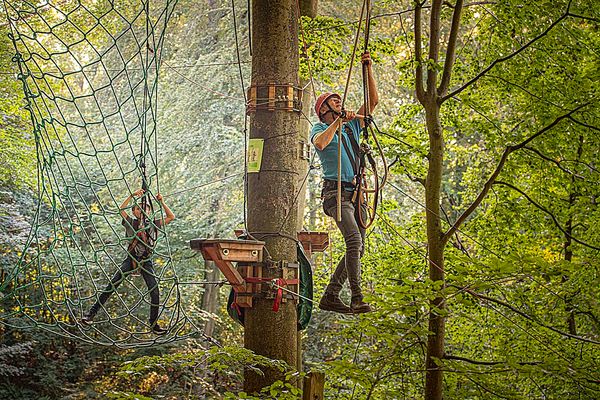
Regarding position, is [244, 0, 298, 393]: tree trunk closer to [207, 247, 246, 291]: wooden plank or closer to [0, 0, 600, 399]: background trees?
[207, 247, 246, 291]: wooden plank

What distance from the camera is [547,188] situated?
4.51 metres

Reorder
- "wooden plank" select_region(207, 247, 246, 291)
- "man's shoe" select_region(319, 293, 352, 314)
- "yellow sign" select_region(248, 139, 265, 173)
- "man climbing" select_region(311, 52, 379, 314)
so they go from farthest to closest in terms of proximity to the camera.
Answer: "man's shoe" select_region(319, 293, 352, 314)
"man climbing" select_region(311, 52, 379, 314)
"yellow sign" select_region(248, 139, 265, 173)
"wooden plank" select_region(207, 247, 246, 291)

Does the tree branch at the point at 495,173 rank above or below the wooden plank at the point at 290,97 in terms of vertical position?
below

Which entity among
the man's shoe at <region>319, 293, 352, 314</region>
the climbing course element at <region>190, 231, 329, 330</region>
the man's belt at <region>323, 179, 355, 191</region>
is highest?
the man's belt at <region>323, 179, 355, 191</region>

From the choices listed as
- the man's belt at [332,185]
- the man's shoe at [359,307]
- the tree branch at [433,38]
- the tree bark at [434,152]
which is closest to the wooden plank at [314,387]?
the man's shoe at [359,307]

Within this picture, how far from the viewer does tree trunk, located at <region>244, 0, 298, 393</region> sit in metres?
3.23

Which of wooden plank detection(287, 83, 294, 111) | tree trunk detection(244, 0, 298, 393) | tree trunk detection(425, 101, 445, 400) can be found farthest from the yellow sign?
tree trunk detection(425, 101, 445, 400)

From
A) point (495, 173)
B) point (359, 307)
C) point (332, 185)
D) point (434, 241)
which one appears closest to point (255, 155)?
point (332, 185)

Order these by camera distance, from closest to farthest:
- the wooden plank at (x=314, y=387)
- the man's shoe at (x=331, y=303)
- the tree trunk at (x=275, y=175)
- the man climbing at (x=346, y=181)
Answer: the wooden plank at (x=314, y=387)
the tree trunk at (x=275, y=175)
the man climbing at (x=346, y=181)
the man's shoe at (x=331, y=303)

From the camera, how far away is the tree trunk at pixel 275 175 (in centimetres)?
323

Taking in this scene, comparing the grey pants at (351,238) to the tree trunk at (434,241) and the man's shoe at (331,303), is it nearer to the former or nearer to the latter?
the man's shoe at (331,303)

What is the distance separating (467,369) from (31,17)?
21.0 feet

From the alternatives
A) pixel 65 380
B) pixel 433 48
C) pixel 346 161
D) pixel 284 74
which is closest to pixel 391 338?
pixel 346 161

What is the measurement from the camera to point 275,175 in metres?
3.35
